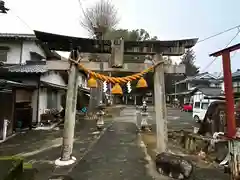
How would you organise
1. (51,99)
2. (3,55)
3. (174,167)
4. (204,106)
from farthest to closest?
(204,106) < (51,99) < (3,55) < (174,167)

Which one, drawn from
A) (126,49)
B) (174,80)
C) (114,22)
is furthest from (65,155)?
(174,80)

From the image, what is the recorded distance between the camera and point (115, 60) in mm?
6297

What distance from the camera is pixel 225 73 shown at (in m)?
5.57

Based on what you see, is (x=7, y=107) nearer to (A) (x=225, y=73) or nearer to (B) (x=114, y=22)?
(A) (x=225, y=73)

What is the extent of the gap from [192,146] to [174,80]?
4038 centimetres

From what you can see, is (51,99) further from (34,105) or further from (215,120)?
(215,120)

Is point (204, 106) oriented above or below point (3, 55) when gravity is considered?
below

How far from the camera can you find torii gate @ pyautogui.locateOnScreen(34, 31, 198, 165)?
5.99 meters

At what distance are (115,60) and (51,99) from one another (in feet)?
36.6

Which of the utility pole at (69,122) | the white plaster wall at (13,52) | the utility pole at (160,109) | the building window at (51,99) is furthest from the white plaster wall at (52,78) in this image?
the utility pole at (160,109)

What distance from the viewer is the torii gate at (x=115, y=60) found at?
19.7 feet

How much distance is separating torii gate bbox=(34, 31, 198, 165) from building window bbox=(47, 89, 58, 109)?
951cm

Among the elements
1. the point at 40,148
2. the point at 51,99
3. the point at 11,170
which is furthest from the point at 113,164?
the point at 51,99

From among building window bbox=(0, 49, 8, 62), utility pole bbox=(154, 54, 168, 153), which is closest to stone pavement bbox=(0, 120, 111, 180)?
utility pole bbox=(154, 54, 168, 153)
